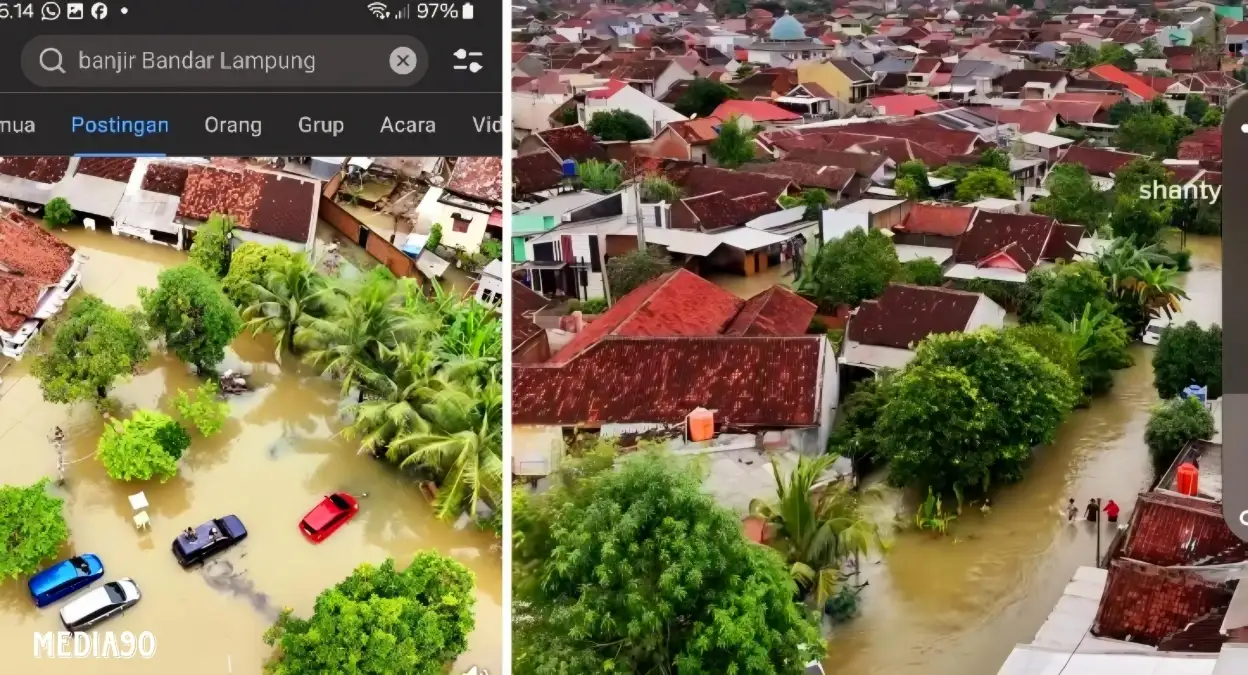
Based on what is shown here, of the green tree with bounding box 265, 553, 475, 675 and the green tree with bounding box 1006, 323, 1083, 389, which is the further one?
the green tree with bounding box 1006, 323, 1083, 389

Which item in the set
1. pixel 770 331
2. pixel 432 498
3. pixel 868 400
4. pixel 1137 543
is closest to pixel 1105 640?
pixel 1137 543

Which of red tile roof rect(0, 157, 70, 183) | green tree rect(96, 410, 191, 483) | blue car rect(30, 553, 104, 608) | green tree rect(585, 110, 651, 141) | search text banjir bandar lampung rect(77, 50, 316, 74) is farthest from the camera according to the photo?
green tree rect(585, 110, 651, 141)

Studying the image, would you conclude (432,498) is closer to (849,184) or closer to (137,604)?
(137,604)

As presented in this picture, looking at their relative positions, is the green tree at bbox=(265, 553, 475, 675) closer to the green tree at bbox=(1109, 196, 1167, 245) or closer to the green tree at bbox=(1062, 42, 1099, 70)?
the green tree at bbox=(1109, 196, 1167, 245)

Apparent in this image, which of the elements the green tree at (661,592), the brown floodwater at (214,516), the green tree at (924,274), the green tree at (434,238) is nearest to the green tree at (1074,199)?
the green tree at (924,274)

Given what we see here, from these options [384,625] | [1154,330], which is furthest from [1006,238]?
[384,625]

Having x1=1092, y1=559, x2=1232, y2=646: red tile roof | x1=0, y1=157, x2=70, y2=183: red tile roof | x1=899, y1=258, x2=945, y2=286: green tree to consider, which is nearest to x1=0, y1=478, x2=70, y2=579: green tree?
x1=0, y1=157, x2=70, y2=183: red tile roof
